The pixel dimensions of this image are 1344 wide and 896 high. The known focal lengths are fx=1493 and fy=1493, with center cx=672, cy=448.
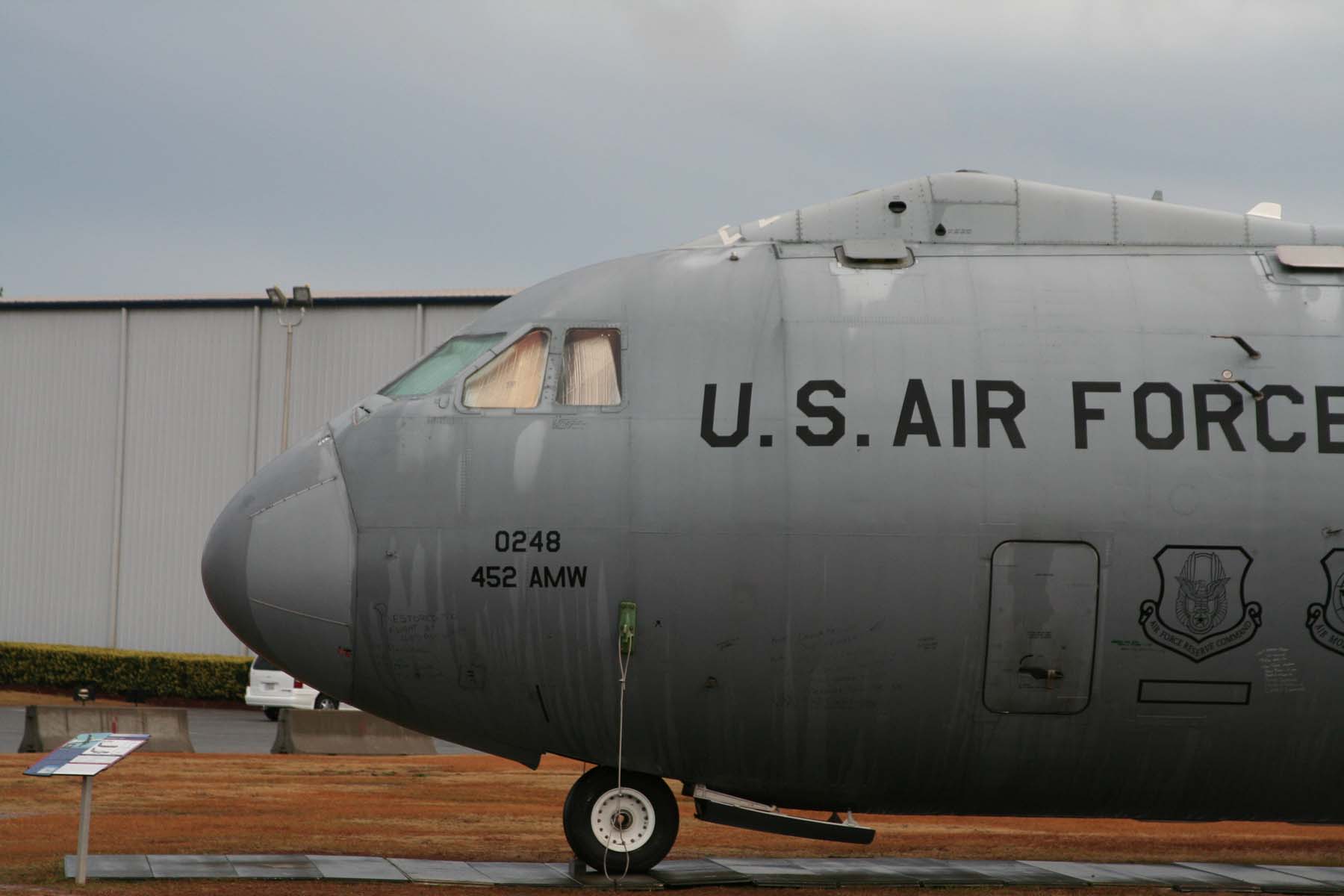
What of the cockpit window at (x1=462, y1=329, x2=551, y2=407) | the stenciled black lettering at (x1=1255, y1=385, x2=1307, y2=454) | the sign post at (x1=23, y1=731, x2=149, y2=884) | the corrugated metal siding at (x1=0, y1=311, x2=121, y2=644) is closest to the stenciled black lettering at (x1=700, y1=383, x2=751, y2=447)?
the cockpit window at (x1=462, y1=329, x2=551, y2=407)

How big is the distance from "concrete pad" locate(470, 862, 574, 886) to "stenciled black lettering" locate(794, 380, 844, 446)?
3.97 metres

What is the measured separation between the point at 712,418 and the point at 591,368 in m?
1.08

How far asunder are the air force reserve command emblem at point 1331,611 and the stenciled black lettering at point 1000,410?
2.40 meters

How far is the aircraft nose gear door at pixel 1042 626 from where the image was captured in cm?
1088

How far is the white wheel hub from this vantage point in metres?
11.6

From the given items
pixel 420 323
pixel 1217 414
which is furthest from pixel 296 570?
pixel 420 323

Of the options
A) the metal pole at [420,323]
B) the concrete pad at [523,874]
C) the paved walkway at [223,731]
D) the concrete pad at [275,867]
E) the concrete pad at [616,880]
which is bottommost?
the paved walkway at [223,731]

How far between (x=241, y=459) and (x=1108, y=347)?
3949 centimetres

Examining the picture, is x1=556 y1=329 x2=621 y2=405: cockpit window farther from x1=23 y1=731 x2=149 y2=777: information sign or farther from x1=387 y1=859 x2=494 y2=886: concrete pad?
x1=23 y1=731 x2=149 y2=777: information sign

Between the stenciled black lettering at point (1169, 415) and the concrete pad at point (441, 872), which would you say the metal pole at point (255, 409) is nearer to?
the concrete pad at point (441, 872)

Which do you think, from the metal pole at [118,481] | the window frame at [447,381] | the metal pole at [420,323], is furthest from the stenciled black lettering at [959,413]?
the metal pole at [118,481]

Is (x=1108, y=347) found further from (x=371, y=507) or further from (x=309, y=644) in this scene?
(x=309, y=644)

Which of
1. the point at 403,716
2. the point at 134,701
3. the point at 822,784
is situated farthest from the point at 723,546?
the point at 134,701

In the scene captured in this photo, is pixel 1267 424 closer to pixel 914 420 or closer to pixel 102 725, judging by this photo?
pixel 914 420
